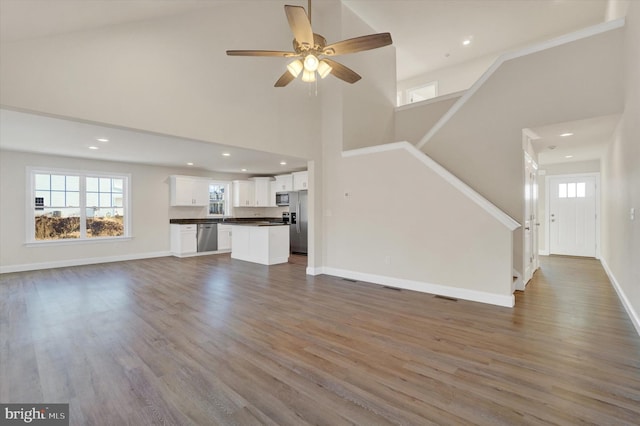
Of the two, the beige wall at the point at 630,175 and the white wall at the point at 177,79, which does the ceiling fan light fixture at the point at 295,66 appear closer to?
the white wall at the point at 177,79

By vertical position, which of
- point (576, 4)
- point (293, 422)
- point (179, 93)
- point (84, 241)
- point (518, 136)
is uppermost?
point (576, 4)

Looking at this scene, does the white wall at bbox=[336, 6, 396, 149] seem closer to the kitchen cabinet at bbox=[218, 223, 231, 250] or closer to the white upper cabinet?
the white upper cabinet

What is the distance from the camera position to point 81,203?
261 inches

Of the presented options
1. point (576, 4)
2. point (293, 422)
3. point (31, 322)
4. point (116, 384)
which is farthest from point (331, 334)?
point (576, 4)

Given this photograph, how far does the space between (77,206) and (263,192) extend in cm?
457

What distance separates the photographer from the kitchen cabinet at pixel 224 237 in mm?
8414

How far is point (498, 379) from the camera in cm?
209

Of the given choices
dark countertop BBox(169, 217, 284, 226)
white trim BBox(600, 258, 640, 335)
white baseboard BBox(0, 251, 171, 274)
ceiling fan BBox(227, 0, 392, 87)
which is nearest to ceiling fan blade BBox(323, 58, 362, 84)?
ceiling fan BBox(227, 0, 392, 87)

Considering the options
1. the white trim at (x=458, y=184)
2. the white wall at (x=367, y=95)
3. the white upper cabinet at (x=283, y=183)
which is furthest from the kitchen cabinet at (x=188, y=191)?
the white trim at (x=458, y=184)

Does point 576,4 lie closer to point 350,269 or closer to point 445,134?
point 445,134

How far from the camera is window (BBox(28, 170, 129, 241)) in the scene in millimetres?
6109

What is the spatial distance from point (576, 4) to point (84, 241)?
11.2 meters

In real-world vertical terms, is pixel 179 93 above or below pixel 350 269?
above

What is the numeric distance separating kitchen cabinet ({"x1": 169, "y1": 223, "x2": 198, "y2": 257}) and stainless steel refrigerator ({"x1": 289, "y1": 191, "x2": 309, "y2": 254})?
8.67 feet
